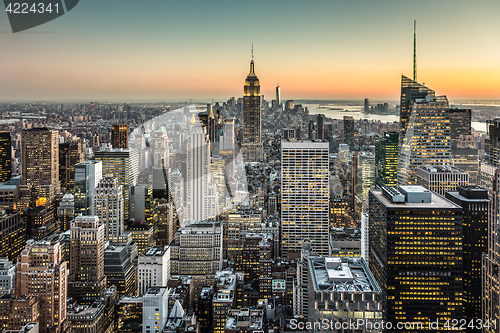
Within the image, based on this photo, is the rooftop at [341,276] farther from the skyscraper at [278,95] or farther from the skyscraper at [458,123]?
the skyscraper at [458,123]

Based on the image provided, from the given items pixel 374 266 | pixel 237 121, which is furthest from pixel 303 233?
pixel 374 266

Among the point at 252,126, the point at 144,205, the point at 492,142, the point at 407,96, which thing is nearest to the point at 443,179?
the point at 492,142

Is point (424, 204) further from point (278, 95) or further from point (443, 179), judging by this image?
point (278, 95)

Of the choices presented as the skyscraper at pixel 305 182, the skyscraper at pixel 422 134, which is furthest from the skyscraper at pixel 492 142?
the skyscraper at pixel 305 182

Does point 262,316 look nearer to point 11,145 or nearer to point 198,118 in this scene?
point 198,118

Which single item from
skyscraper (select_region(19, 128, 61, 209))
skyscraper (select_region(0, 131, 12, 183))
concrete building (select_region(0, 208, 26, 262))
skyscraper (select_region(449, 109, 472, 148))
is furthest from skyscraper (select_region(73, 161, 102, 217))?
skyscraper (select_region(449, 109, 472, 148))
